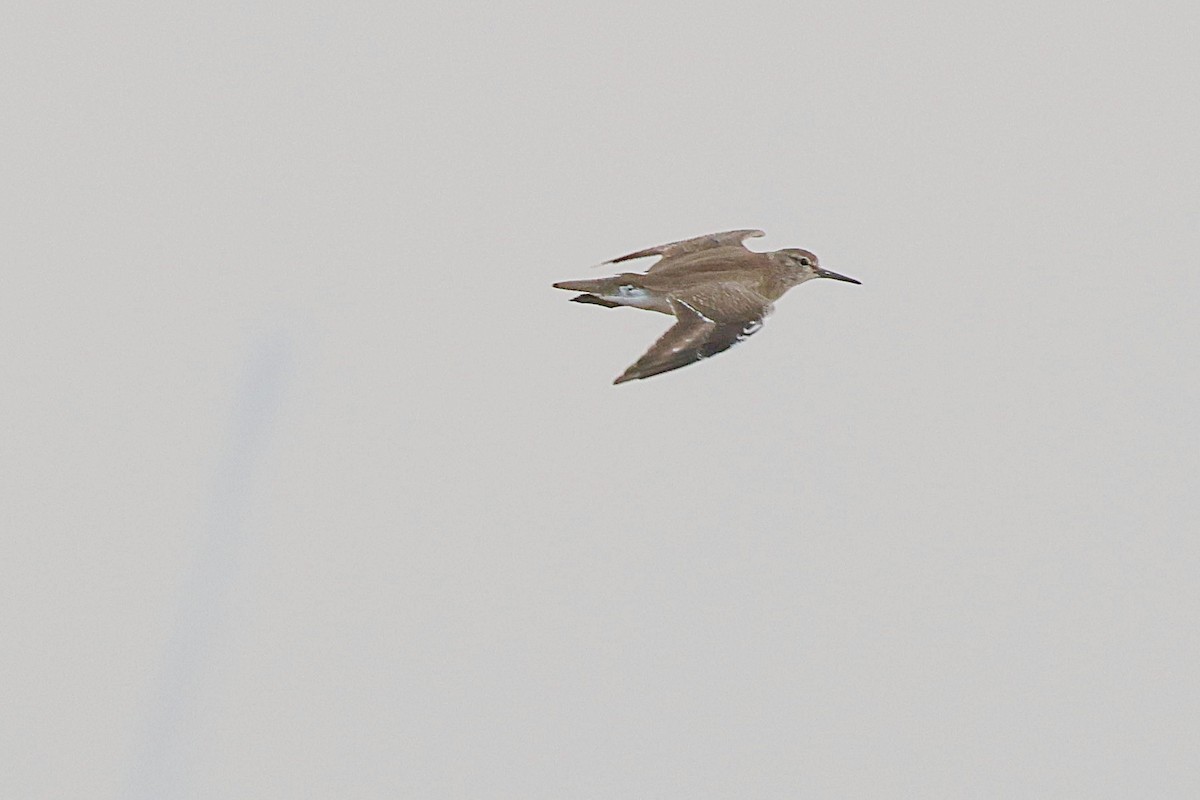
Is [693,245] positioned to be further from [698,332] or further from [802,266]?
[698,332]

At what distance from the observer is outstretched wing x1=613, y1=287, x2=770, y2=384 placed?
40.7 m

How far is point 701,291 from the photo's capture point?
4391 cm

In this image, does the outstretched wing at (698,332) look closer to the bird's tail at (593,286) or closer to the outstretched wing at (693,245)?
the bird's tail at (593,286)

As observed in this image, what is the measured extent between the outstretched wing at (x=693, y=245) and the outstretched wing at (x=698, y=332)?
4.52 m

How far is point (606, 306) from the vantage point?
45.0 metres

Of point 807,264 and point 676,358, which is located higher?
point 807,264

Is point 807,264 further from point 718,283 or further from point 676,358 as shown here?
point 676,358

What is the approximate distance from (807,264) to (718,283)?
3128 millimetres

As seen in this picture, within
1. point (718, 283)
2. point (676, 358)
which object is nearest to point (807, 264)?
point (718, 283)

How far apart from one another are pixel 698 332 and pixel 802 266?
557cm

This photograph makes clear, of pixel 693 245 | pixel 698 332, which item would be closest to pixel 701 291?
pixel 698 332

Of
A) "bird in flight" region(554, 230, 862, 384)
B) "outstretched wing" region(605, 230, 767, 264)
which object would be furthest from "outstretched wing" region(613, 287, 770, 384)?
"outstretched wing" region(605, 230, 767, 264)

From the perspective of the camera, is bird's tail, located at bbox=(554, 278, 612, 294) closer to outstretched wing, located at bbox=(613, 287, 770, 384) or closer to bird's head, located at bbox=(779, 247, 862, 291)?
outstretched wing, located at bbox=(613, 287, 770, 384)

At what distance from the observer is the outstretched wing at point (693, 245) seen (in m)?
48.7
